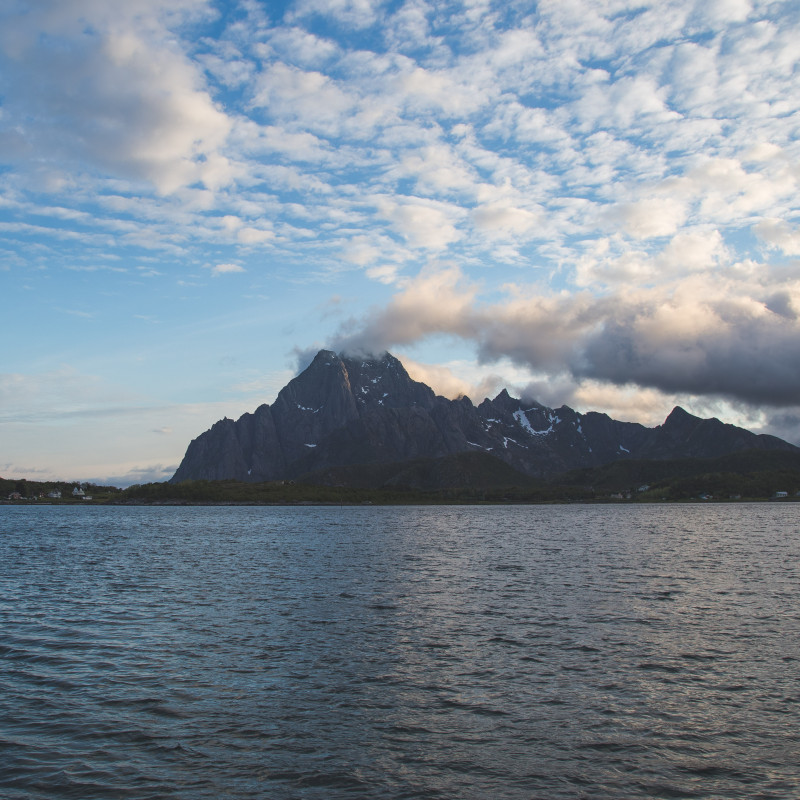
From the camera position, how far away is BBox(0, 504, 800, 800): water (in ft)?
67.6

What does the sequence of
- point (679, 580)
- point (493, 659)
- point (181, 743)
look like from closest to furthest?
1. point (181, 743)
2. point (493, 659)
3. point (679, 580)

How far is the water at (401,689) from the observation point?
20.6m

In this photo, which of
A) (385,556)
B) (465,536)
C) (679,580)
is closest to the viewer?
(679,580)

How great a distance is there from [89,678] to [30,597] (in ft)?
105

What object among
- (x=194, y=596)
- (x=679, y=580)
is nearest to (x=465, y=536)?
(x=679, y=580)

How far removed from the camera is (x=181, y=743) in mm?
23219

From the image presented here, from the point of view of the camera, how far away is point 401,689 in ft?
97.5

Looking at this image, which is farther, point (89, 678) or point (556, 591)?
point (556, 591)

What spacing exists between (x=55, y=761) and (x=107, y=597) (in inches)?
1512

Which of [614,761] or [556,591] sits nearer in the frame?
[614,761]

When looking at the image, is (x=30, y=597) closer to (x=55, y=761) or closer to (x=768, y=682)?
(x=55, y=761)

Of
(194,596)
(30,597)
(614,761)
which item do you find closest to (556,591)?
(194,596)

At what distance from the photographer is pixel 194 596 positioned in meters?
57.2

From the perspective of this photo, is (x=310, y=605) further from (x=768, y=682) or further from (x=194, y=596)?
(x=768, y=682)
